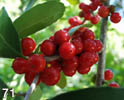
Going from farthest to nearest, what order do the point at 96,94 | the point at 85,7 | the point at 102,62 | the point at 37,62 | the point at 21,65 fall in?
the point at 85,7 → the point at 102,62 → the point at 21,65 → the point at 37,62 → the point at 96,94

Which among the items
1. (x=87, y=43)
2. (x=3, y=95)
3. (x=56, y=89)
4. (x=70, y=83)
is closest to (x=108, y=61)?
(x=70, y=83)

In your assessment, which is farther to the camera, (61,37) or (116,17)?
(116,17)

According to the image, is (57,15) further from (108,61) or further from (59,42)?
(108,61)

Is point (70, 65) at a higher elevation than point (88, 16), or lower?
lower

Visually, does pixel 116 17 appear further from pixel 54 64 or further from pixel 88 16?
pixel 54 64

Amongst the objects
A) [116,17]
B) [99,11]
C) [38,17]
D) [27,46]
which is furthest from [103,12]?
[27,46]

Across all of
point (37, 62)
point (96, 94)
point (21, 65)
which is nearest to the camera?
point (96, 94)

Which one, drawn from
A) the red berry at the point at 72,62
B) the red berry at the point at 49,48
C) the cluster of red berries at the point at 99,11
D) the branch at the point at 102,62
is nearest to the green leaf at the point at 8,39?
the red berry at the point at 49,48
